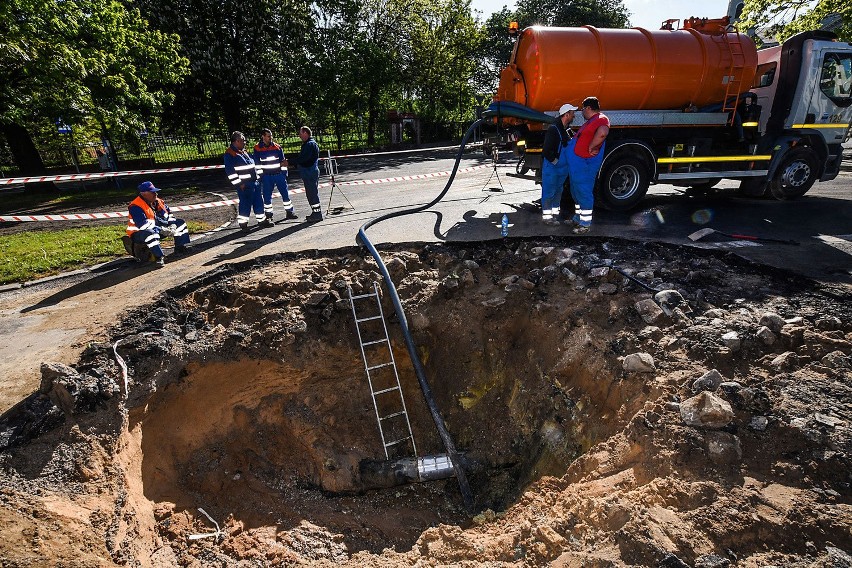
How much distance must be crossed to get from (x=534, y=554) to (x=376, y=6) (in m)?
25.1

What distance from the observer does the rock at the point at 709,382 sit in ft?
10.4

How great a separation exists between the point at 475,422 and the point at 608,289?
6.86 ft

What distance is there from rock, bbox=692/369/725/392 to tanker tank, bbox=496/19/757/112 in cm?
543

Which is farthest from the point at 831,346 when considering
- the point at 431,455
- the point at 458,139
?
the point at 458,139

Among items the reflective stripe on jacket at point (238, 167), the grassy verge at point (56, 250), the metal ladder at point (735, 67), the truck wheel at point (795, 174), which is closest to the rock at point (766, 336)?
the metal ladder at point (735, 67)

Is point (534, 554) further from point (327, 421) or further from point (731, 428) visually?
point (327, 421)

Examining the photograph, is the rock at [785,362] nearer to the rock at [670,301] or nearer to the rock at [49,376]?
the rock at [670,301]

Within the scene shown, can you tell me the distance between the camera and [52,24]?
11203mm

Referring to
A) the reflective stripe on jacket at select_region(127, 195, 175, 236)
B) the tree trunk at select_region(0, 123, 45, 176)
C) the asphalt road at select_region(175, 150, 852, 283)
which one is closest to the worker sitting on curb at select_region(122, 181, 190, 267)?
the reflective stripe on jacket at select_region(127, 195, 175, 236)

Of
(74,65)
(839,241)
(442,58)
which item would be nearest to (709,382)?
(839,241)

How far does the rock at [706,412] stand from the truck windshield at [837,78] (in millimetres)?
8848

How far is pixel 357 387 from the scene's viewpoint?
4.87m

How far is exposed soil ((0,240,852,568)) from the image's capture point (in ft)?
8.36

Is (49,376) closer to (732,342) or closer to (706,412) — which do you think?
(706,412)
